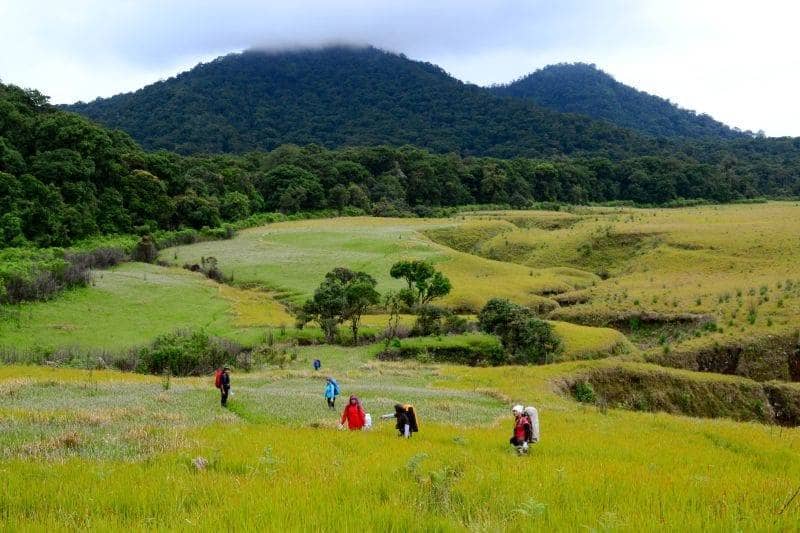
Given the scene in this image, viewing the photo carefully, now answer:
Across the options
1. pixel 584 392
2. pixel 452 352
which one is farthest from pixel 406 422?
pixel 452 352

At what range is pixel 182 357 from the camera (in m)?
38.9

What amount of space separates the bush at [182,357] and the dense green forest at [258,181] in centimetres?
4205

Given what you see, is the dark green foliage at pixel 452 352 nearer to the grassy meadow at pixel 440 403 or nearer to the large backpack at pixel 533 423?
the grassy meadow at pixel 440 403

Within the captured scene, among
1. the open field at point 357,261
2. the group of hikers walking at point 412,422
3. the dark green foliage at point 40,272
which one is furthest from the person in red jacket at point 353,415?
the dark green foliage at point 40,272

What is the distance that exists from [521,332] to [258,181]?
325 feet

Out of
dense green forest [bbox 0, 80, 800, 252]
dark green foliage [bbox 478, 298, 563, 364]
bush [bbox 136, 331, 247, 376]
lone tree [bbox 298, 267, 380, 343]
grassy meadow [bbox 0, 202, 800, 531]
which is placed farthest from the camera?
dense green forest [bbox 0, 80, 800, 252]

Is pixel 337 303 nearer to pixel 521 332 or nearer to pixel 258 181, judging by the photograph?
pixel 521 332

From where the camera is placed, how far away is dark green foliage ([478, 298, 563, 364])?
41156mm

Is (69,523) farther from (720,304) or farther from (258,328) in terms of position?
(720,304)

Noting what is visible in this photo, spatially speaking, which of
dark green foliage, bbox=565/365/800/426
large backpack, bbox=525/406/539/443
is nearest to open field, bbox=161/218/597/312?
dark green foliage, bbox=565/365/800/426

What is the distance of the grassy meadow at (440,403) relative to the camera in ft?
22.4

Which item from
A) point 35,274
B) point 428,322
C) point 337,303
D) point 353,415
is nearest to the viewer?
point 353,415

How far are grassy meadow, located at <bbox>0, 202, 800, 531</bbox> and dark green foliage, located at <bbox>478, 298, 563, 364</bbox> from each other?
1.89 meters

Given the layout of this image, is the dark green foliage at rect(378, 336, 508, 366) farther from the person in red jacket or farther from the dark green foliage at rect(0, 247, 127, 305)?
the dark green foliage at rect(0, 247, 127, 305)
